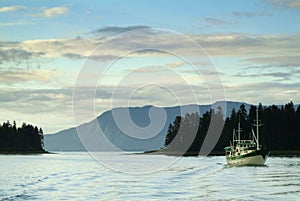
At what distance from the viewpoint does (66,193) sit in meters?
56.4

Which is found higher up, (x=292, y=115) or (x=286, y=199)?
(x=292, y=115)

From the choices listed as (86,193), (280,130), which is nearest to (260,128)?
(280,130)

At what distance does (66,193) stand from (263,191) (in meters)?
19.0

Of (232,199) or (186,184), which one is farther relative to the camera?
(186,184)

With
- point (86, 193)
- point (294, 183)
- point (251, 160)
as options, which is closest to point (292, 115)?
point (251, 160)

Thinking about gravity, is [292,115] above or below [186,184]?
above

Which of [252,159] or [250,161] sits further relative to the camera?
[250,161]

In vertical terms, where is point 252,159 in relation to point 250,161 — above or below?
above

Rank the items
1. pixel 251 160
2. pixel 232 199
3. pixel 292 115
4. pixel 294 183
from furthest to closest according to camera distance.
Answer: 1. pixel 292 115
2. pixel 251 160
3. pixel 294 183
4. pixel 232 199

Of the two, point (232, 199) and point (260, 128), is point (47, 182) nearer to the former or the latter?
point (232, 199)

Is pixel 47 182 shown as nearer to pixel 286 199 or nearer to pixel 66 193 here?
pixel 66 193

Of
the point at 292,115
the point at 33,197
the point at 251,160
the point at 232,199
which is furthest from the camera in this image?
the point at 292,115

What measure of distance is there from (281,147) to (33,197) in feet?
494

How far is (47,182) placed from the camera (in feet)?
232
